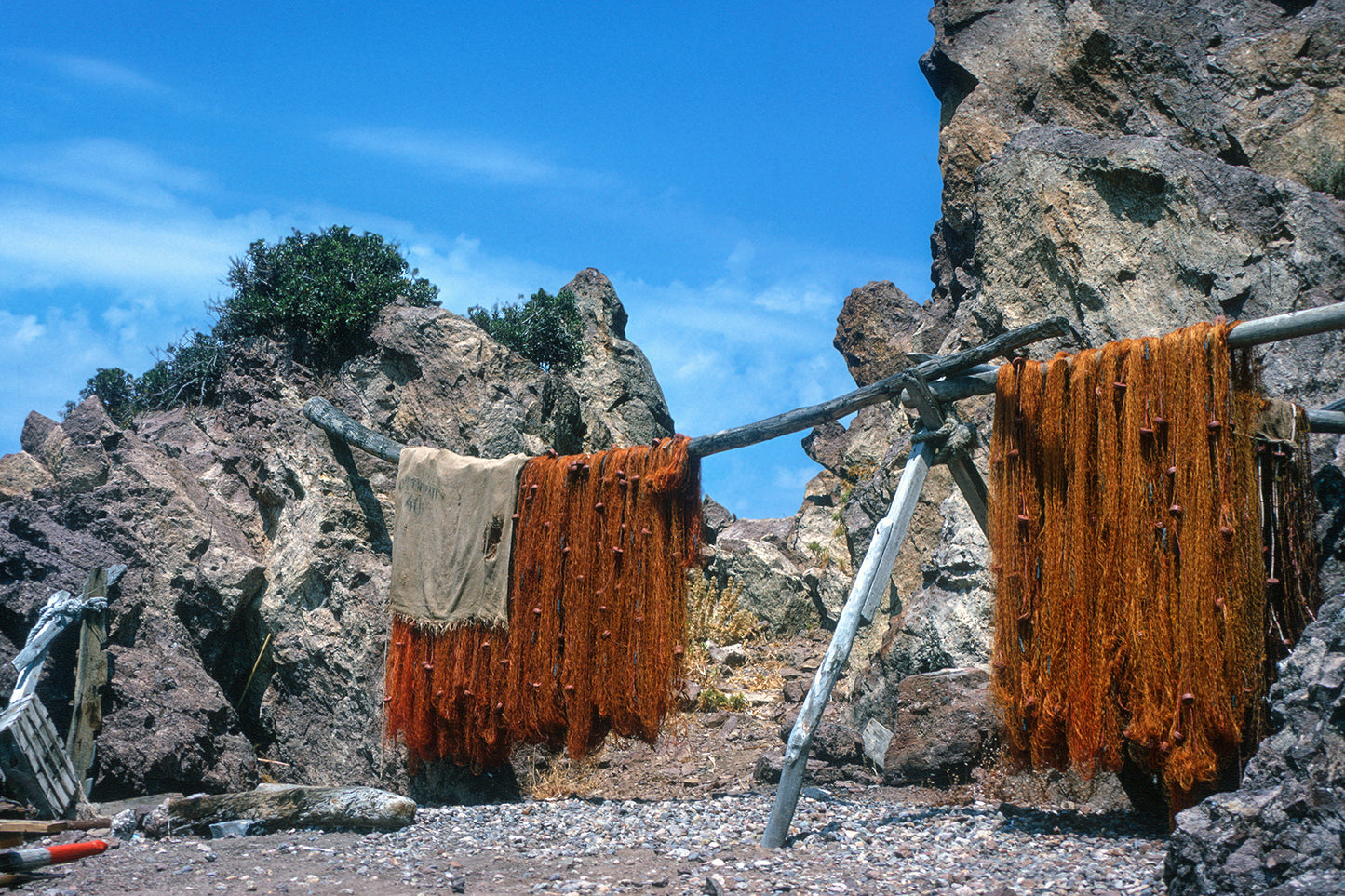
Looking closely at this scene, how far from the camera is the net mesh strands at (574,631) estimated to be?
247 inches

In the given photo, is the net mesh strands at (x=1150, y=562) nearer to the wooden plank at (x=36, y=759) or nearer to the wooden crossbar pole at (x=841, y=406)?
the wooden crossbar pole at (x=841, y=406)

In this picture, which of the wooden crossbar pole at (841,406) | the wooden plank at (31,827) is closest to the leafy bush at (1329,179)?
the wooden crossbar pole at (841,406)

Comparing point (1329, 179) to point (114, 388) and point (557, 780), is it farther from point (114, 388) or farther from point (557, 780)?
point (114, 388)

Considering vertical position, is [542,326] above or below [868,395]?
above

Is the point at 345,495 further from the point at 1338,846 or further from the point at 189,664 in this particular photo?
the point at 1338,846

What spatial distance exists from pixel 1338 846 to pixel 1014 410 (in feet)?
8.34

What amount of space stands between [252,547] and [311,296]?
2466 millimetres

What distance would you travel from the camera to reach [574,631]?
6.47 m

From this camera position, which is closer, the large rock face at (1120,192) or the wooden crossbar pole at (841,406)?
the wooden crossbar pole at (841,406)

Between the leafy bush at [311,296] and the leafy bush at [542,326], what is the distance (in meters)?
2.10

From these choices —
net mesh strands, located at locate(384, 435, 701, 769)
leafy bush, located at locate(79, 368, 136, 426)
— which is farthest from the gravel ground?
leafy bush, located at locate(79, 368, 136, 426)

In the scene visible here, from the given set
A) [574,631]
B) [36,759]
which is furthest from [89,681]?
[574,631]

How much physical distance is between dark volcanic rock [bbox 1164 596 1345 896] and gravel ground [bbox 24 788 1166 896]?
0.42 metres

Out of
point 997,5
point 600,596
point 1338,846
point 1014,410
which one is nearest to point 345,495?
point 600,596
